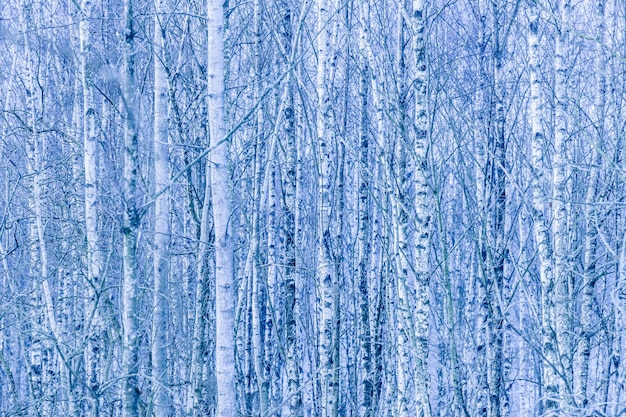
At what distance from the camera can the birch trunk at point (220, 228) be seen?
4.75 m

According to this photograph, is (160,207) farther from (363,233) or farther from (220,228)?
(363,233)

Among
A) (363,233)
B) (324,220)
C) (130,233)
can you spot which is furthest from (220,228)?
(363,233)

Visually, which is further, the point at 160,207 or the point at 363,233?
the point at 363,233

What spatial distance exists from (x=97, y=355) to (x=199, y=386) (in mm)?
2010

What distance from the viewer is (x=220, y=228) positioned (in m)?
4.86

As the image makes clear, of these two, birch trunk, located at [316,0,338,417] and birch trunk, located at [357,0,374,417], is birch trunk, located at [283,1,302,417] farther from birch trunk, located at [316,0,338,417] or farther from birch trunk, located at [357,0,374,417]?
birch trunk, located at [357,0,374,417]

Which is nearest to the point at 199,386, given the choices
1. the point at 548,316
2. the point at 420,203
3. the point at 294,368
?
the point at 294,368

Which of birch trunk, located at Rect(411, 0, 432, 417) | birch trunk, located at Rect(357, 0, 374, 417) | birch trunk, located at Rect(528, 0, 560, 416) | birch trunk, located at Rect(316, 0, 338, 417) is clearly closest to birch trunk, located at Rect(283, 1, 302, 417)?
birch trunk, located at Rect(316, 0, 338, 417)

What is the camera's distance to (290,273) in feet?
27.3

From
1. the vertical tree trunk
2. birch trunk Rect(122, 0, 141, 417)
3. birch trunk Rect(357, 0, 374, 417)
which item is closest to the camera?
birch trunk Rect(122, 0, 141, 417)

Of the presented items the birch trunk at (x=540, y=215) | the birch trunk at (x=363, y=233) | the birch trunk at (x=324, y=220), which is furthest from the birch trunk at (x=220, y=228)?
the birch trunk at (x=540, y=215)

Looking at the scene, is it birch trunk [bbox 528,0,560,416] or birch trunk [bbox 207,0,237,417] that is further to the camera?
birch trunk [bbox 528,0,560,416]

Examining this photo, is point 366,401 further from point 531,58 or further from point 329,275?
point 531,58

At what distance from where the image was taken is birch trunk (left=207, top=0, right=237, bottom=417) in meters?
4.75
